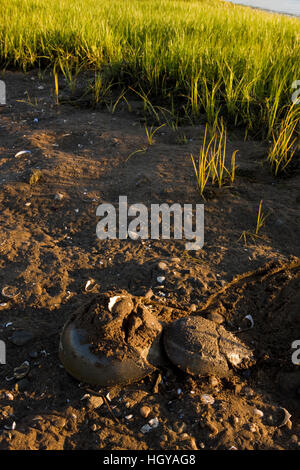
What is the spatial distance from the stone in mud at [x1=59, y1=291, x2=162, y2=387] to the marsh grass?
6.84 ft

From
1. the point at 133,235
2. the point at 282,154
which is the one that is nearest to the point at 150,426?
the point at 133,235

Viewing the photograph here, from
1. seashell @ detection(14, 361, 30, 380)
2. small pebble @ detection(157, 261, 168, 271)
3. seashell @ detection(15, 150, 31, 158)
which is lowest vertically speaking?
seashell @ detection(14, 361, 30, 380)

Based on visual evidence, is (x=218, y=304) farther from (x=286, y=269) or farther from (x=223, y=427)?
(x=223, y=427)

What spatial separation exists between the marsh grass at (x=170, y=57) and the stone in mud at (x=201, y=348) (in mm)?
1936

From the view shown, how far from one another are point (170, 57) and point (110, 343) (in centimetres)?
306

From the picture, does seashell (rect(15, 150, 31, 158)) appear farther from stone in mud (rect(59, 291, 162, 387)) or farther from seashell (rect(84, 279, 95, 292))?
stone in mud (rect(59, 291, 162, 387))

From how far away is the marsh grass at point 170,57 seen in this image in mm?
3230

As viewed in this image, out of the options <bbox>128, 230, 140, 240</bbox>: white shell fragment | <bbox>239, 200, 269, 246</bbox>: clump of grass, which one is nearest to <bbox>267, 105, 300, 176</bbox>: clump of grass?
<bbox>239, 200, 269, 246</bbox>: clump of grass

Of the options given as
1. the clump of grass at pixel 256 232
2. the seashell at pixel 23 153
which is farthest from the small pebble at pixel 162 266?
the seashell at pixel 23 153

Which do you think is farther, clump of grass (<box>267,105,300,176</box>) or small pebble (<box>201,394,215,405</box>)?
clump of grass (<box>267,105,300,176</box>)

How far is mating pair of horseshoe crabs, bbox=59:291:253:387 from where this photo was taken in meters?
1.45

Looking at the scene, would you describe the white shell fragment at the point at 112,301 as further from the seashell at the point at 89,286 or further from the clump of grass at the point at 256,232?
the clump of grass at the point at 256,232

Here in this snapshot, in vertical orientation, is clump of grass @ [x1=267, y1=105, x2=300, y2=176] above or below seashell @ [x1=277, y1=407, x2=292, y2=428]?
above

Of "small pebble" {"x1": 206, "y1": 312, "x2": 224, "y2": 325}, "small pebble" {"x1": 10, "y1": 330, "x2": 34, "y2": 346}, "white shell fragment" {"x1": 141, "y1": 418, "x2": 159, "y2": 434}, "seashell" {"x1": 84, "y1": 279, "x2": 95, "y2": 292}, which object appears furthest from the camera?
"seashell" {"x1": 84, "y1": 279, "x2": 95, "y2": 292}
